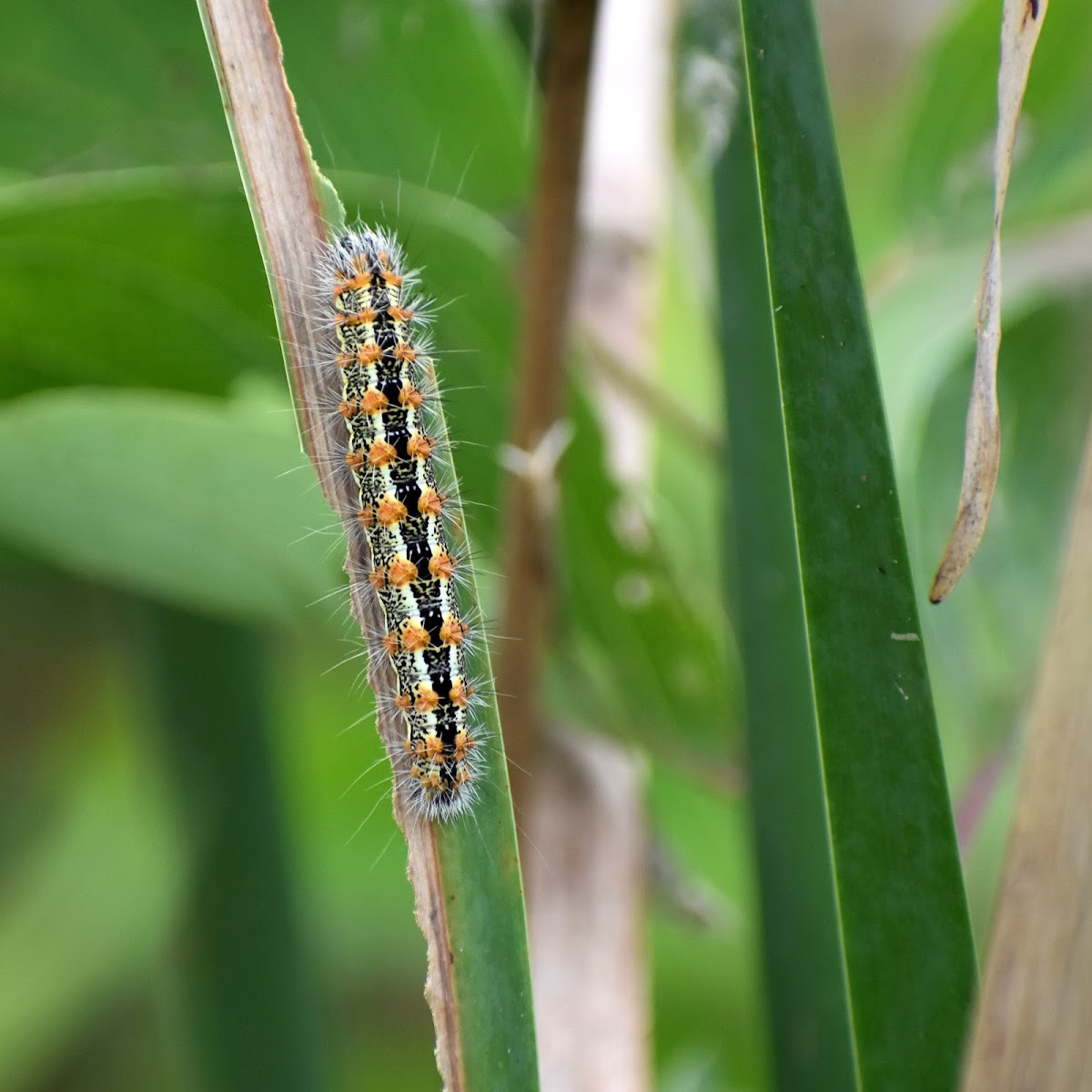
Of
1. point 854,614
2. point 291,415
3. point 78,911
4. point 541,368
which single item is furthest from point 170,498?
point 78,911

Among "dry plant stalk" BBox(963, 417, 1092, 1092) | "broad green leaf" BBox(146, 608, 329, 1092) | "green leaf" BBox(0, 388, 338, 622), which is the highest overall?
"green leaf" BBox(0, 388, 338, 622)

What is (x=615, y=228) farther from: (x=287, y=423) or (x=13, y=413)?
(x=13, y=413)

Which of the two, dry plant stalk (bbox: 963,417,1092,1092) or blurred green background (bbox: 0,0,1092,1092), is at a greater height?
blurred green background (bbox: 0,0,1092,1092)

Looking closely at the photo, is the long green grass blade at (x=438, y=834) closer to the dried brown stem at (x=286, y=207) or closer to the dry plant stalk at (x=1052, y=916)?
the dried brown stem at (x=286, y=207)

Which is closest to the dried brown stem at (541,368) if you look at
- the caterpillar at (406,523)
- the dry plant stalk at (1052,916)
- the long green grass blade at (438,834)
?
the caterpillar at (406,523)

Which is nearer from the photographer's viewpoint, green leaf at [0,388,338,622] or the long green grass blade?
the long green grass blade

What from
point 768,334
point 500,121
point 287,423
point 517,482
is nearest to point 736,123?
point 768,334

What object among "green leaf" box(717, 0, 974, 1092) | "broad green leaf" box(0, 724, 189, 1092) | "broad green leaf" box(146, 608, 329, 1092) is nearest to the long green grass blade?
"green leaf" box(717, 0, 974, 1092)

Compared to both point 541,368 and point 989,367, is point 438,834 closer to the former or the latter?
point 989,367

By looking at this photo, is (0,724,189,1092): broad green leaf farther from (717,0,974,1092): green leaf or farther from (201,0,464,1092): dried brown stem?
(717,0,974,1092): green leaf
